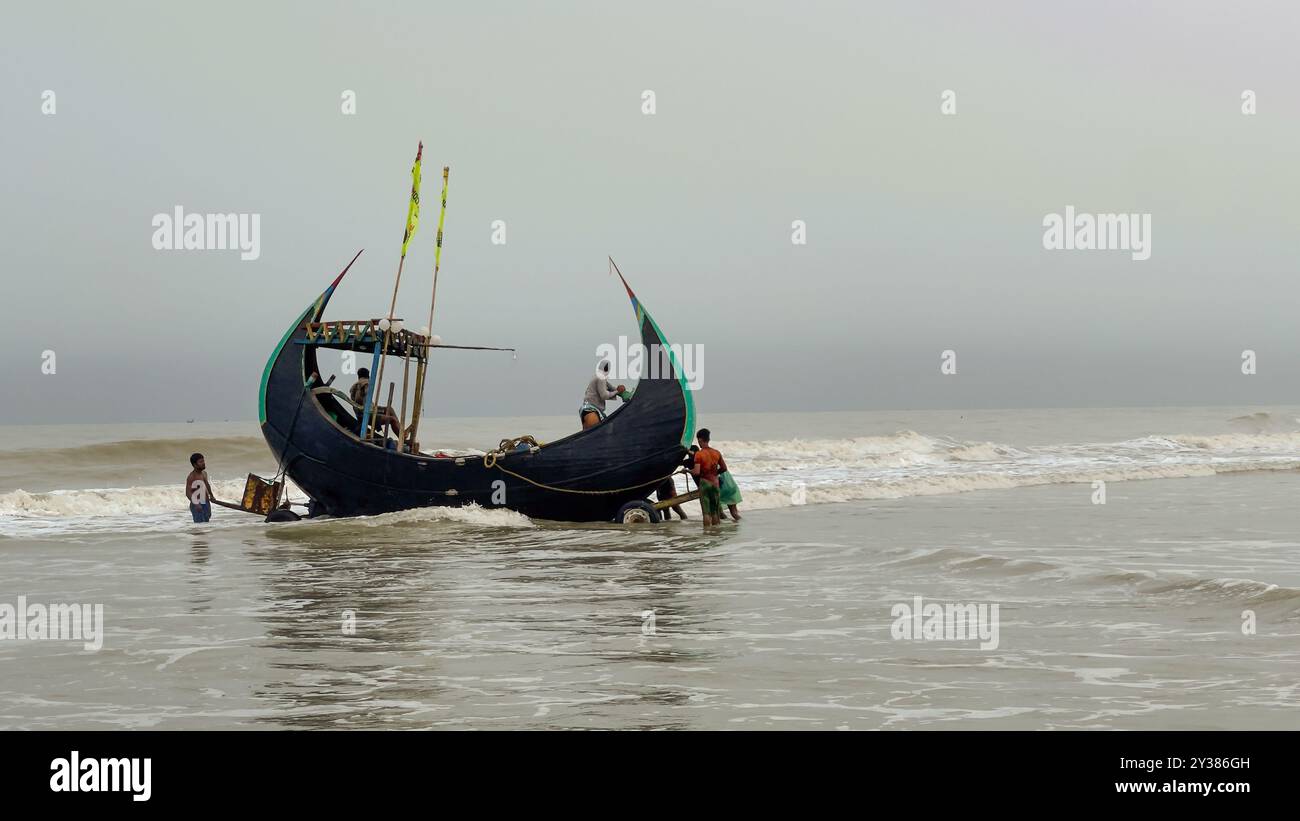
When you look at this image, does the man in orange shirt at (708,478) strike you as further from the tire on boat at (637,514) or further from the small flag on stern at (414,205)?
the small flag on stern at (414,205)

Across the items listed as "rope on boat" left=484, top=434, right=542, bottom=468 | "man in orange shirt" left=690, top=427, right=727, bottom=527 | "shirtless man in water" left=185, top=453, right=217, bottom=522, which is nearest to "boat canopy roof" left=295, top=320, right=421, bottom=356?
"rope on boat" left=484, top=434, right=542, bottom=468

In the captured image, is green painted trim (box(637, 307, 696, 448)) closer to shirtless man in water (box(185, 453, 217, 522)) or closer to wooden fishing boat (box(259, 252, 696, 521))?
wooden fishing boat (box(259, 252, 696, 521))

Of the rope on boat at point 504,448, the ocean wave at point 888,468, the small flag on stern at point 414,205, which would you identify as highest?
the small flag on stern at point 414,205

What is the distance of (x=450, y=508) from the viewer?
1719 cm

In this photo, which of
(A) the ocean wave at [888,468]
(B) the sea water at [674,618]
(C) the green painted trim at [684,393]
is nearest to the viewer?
(B) the sea water at [674,618]

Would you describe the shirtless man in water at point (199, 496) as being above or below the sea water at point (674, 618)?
above

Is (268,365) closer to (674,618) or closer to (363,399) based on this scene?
(363,399)

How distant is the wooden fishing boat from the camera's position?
16469mm

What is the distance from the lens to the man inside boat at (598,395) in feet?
55.7

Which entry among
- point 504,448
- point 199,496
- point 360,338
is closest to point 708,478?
point 504,448

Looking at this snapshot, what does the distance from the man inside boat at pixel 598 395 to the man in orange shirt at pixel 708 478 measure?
1.49 m

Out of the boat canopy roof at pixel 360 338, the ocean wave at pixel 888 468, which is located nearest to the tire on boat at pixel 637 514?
the ocean wave at pixel 888 468

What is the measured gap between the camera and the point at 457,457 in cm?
1728

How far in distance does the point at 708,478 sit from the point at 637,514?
4.05 feet
